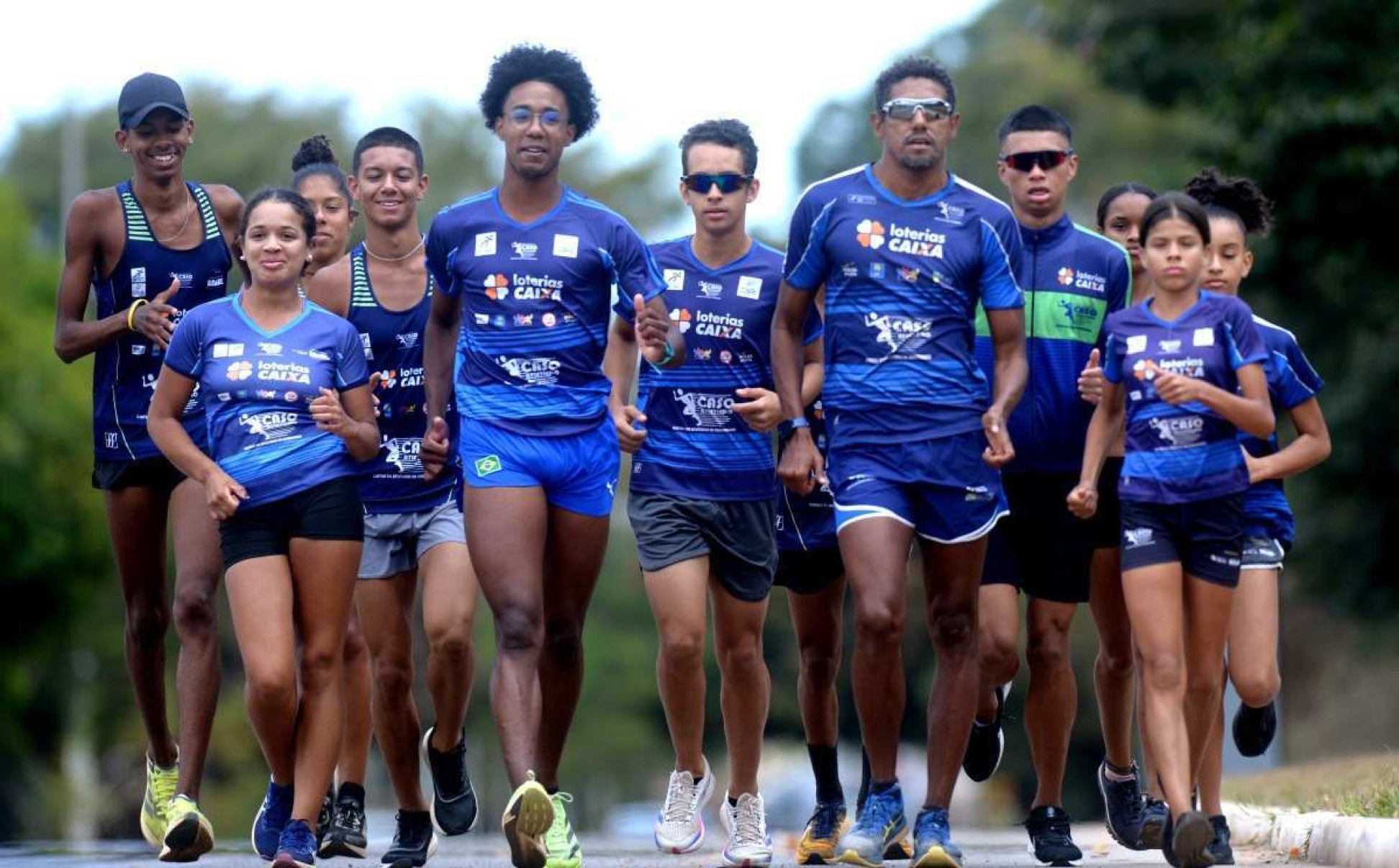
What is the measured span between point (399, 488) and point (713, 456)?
1.45 meters

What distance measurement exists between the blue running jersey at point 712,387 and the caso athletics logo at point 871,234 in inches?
44.0

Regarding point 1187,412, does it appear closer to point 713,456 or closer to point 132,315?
point 713,456

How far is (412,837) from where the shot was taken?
10992mm

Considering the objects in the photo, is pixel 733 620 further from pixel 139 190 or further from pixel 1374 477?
pixel 1374 477

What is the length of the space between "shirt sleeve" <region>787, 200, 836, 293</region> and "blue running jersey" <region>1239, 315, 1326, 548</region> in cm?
191

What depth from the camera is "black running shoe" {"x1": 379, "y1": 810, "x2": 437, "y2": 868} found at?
35.4ft

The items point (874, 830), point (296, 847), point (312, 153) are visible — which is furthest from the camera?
point (312, 153)

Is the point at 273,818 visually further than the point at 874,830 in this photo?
Yes

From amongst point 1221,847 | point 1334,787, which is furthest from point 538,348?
point 1334,787

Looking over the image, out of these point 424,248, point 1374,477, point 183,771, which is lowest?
point 1374,477

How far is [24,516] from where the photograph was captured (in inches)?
1454

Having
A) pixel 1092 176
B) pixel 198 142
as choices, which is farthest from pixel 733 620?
pixel 198 142

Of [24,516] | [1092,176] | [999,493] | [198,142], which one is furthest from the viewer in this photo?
[198,142]

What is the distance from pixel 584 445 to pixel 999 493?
1.74 metres
